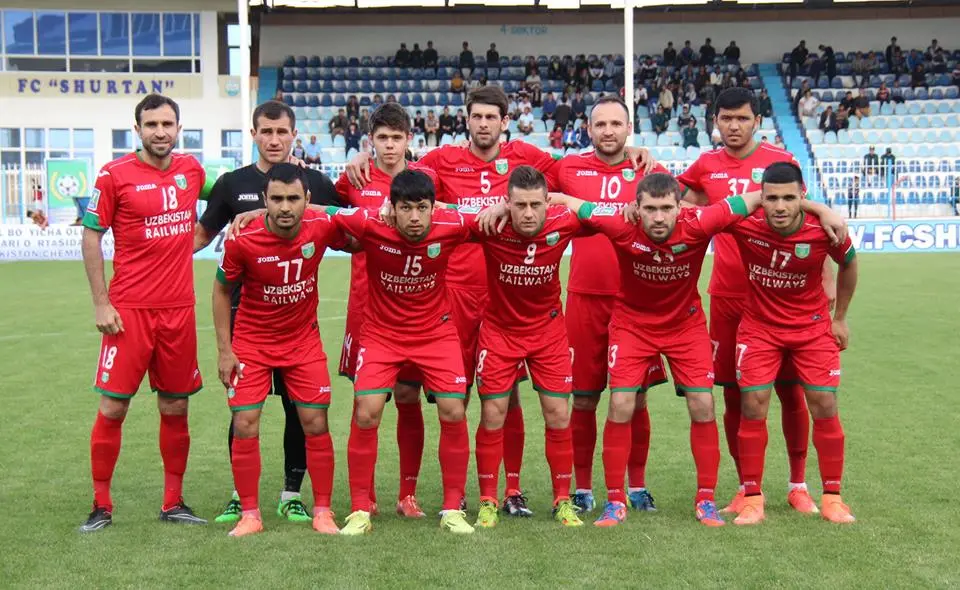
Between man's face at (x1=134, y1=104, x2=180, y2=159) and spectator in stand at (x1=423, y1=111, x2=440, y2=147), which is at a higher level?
spectator in stand at (x1=423, y1=111, x2=440, y2=147)

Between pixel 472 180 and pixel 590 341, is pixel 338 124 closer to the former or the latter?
pixel 472 180

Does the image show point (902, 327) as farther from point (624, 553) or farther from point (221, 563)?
point (221, 563)

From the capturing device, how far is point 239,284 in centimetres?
609

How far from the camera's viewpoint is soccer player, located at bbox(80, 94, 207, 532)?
579cm

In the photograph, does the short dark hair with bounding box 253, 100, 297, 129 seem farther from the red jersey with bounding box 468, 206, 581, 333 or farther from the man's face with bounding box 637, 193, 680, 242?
the man's face with bounding box 637, 193, 680, 242

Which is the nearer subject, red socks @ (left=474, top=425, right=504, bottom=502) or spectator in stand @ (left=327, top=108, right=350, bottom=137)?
red socks @ (left=474, top=425, right=504, bottom=502)

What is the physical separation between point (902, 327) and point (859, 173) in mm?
14110

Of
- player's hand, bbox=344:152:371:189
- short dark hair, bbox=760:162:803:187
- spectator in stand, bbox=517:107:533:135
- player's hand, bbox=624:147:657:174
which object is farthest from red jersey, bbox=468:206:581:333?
spectator in stand, bbox=517:107:533:135

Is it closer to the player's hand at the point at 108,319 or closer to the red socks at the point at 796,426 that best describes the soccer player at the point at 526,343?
the red socks at the point at 796,426

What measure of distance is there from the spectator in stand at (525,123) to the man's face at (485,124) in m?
25.8

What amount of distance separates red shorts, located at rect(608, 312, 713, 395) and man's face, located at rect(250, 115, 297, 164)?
2.01 meters

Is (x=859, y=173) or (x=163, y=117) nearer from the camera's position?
(x=163, y=117)

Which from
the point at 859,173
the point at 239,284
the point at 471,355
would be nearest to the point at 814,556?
the point at 471,355

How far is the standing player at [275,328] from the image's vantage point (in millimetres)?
5672
